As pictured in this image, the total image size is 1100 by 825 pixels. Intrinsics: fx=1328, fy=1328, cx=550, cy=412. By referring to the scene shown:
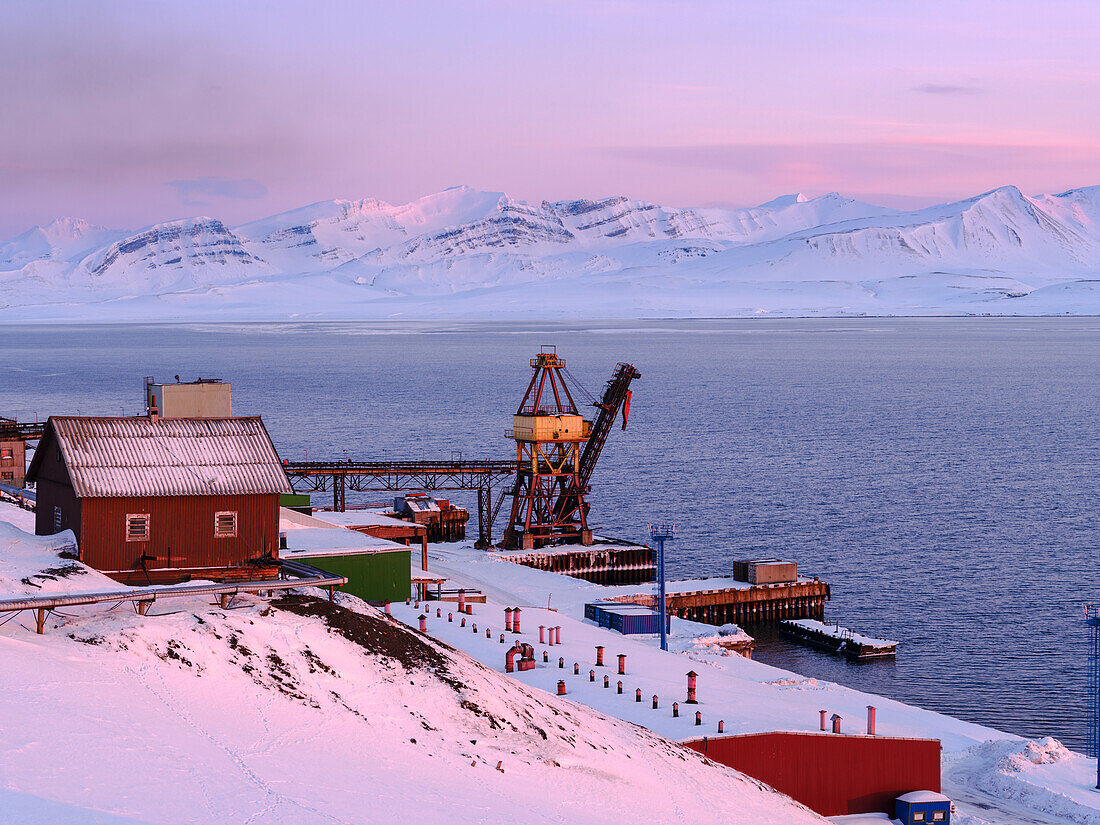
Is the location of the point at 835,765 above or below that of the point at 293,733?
below

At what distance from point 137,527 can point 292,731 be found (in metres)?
10.7

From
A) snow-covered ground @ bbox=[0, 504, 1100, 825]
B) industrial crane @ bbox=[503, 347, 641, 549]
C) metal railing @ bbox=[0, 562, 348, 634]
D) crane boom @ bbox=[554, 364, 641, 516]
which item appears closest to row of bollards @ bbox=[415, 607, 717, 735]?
snow-covered ground @ bbox=[0, 504, 1100, 825]

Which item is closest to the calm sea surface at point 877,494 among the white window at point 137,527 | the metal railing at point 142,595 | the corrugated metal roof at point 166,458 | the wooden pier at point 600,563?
the wooden pier at point 600,563

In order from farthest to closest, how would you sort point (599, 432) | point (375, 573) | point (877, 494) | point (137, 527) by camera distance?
point (877, 494) → point (599, 432) → point (375, 573) → point (137, 527)

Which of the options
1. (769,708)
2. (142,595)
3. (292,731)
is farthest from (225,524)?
(769,708)

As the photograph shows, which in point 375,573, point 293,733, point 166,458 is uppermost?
point 166,458

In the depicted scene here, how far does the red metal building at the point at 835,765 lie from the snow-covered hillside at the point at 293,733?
11.4 ft

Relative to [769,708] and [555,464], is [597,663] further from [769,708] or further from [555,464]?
[555,464]

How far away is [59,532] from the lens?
32.3 m

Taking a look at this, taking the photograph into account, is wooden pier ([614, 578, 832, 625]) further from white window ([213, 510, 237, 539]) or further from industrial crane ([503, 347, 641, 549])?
white window ([213, 510, 237, 539])

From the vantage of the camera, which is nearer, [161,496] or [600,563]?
[161,496]

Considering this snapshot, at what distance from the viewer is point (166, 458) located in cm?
3241

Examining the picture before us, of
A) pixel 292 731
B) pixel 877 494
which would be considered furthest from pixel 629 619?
pixel 877 494

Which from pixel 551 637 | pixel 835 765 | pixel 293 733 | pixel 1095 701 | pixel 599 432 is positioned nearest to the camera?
pixel 293 733
